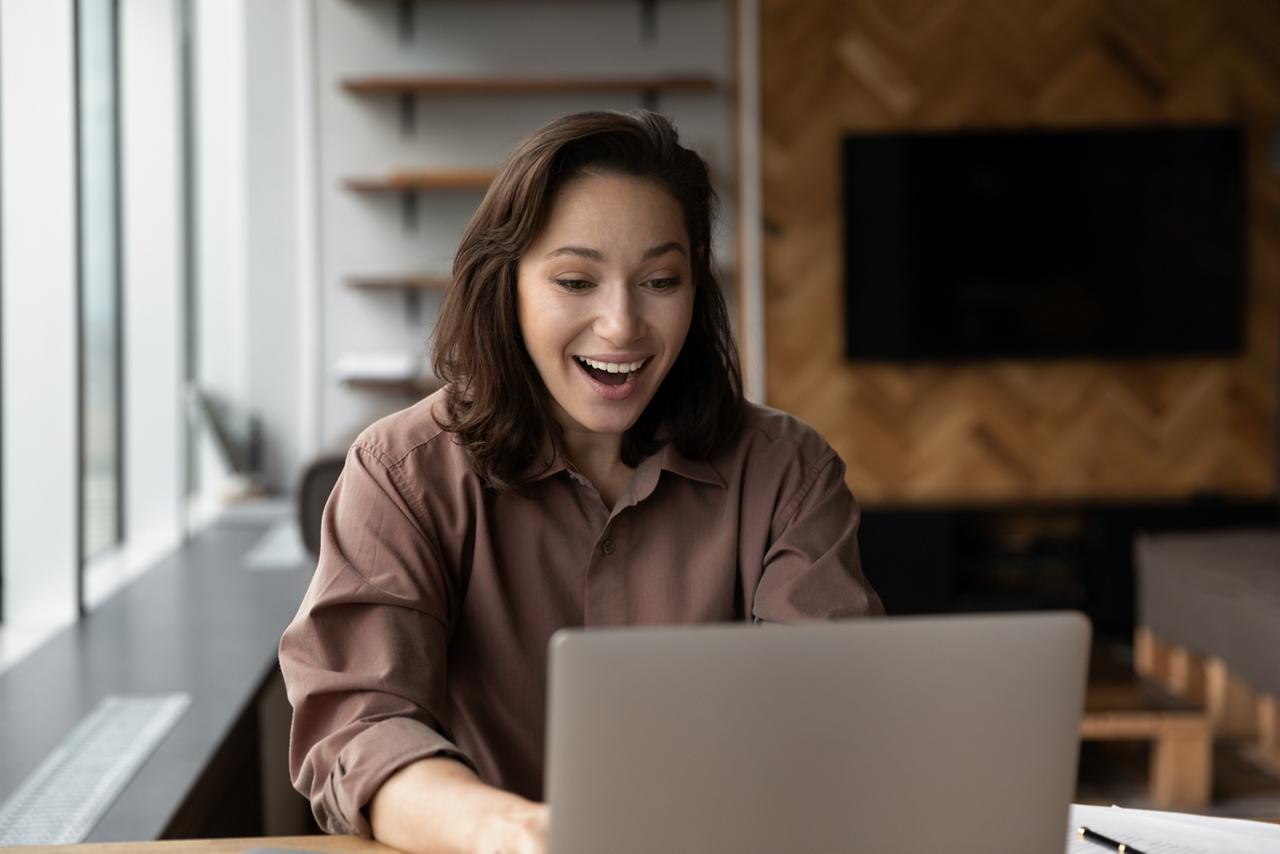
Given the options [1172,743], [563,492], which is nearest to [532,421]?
[563,492]

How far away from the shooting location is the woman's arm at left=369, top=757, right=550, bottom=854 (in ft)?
2.52

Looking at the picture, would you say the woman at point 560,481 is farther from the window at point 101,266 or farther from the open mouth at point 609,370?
the window at point 101,266

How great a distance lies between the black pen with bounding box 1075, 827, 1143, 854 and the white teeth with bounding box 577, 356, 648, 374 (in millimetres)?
580

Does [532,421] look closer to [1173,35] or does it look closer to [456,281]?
[456,281]

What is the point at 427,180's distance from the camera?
13.1 feet

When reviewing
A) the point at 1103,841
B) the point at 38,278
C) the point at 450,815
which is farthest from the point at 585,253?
the point at 38,278

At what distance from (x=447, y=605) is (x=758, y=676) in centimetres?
58

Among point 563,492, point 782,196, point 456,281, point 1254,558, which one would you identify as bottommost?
point 1254,558

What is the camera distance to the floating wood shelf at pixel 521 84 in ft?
13.2

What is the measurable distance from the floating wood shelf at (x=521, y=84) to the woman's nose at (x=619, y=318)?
10.1 ft

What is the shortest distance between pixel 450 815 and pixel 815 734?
33 centimetres

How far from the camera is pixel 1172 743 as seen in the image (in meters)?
2.51

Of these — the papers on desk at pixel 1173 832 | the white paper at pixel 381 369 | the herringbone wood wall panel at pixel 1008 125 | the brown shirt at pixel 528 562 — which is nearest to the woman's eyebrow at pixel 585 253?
the brown shirt at pixel 528 562

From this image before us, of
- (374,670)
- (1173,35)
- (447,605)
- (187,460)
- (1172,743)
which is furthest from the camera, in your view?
(1173,35)
